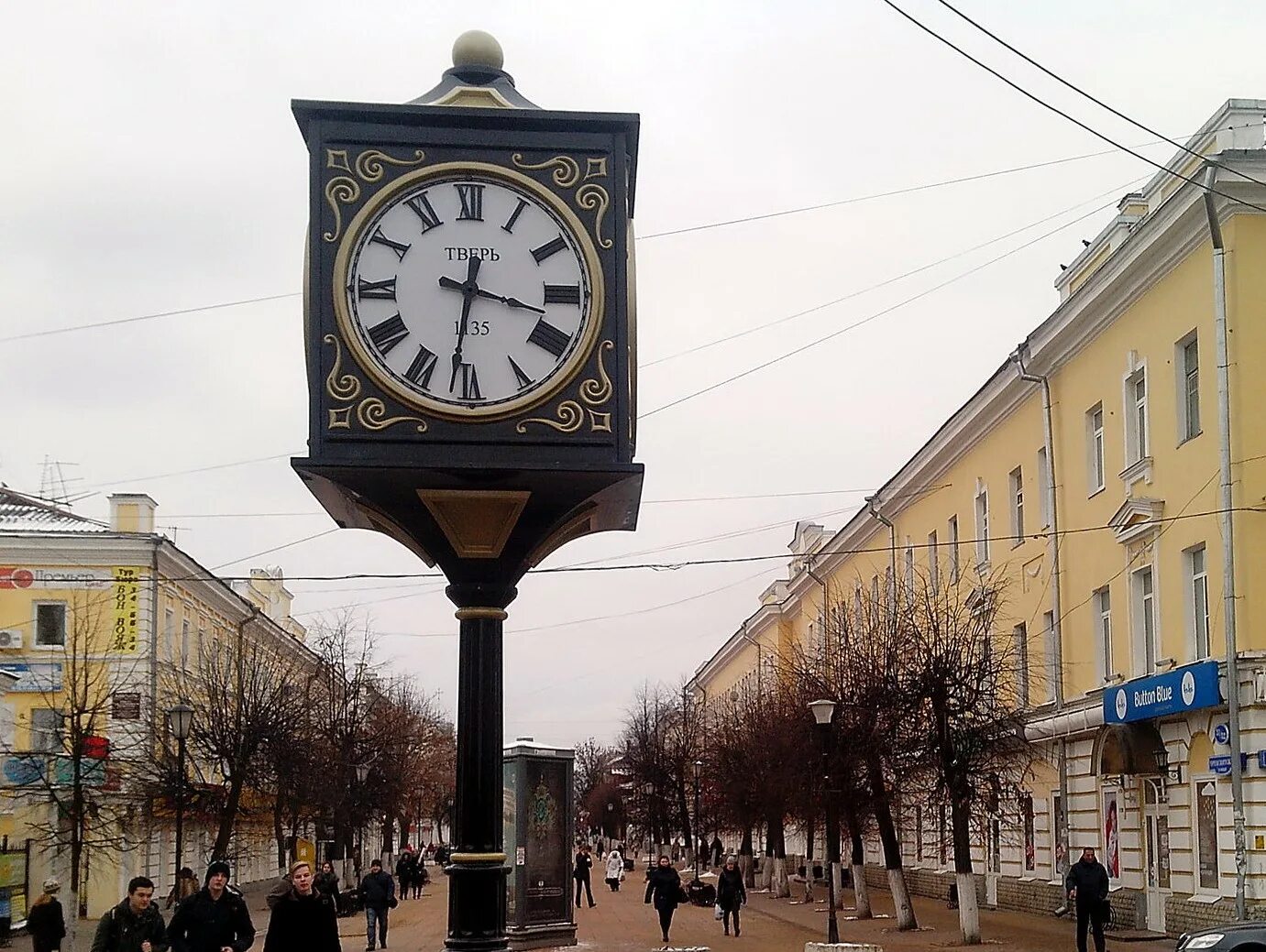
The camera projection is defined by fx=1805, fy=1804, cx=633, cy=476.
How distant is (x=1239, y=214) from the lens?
91.6 ft

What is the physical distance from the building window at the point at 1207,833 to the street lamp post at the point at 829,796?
6.07 m

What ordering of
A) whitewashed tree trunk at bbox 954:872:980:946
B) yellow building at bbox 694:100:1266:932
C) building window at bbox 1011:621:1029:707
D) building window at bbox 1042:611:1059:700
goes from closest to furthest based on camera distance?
yellow building at bbox 694:100:1266:932 < whitewashed tree trunk at bbox 954:872:980:946 < building window at bbox 1042:611:1059:700 < building window at bbox 1011:621:1029:707

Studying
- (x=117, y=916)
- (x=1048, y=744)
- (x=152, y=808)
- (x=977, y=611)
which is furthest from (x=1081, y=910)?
(x=152, y=808)

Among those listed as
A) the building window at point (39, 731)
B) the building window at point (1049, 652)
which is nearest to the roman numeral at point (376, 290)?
the building window at point (1049, 652)

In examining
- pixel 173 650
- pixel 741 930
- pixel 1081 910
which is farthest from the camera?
pixel 173 650

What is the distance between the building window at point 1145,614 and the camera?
3180 cm

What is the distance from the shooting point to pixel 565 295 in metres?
7.29

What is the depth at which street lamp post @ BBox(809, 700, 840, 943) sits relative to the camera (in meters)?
30.2

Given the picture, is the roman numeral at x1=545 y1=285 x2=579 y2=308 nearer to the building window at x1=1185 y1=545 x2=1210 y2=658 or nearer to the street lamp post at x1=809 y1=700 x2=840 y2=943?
the street lamp post at x1=809 y1=700 x2=840 y2=943

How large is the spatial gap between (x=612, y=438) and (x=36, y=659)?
49.3m

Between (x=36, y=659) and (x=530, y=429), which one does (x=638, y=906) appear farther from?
(x=530, y=429)

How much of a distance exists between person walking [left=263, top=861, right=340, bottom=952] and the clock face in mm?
4999

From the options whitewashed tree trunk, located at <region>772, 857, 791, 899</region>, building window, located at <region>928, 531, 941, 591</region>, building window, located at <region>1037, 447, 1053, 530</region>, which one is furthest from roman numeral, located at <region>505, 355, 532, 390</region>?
whitewashed tree trunk, located at <region>772, 857, 791, 899</region>

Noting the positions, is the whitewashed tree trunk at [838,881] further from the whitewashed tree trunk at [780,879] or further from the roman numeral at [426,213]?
the roman numeral at [426,213]
